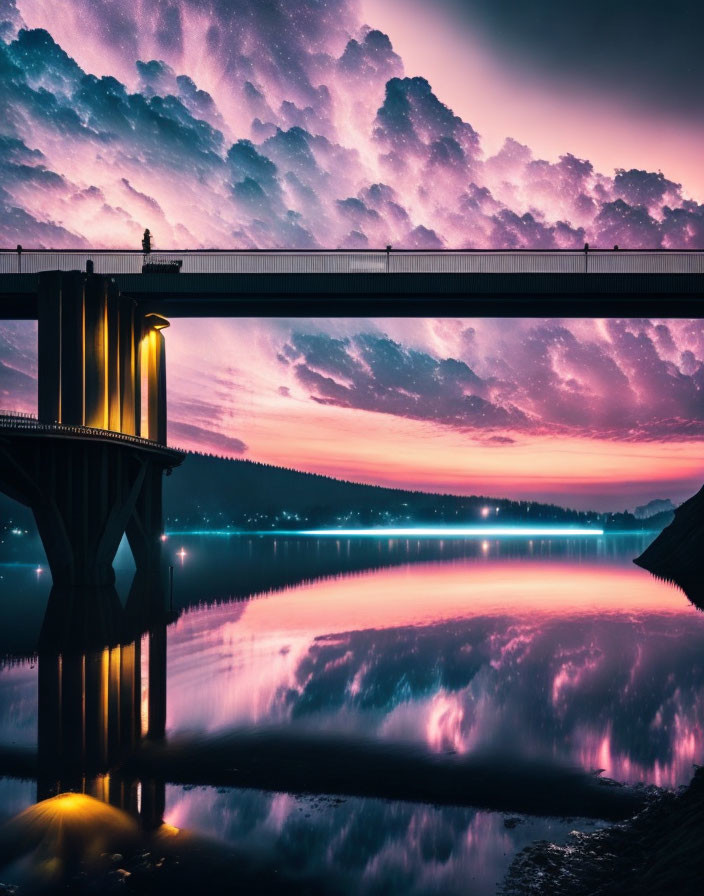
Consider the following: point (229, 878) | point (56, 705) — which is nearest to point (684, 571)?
point (56, 705)

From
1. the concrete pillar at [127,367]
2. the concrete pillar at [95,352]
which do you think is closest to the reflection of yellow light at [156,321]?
the concrete pillar at [127,367]

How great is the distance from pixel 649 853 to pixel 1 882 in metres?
8.86

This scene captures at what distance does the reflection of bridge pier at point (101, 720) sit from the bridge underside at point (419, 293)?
2986 centimetres

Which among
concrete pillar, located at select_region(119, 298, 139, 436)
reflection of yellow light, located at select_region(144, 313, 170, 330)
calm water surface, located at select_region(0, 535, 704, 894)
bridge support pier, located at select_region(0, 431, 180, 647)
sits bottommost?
calm water surface, located at select_region(0, 535, 704, 894)

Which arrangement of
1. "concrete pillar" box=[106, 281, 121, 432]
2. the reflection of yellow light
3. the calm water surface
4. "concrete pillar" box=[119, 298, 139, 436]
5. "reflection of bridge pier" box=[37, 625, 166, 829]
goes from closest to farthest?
1. the calm water surface
2. "reflection of bridge pier" box=[37, 625, 166, 829]
3. "concrete pillar" box=[106, 281, 121, 432]
4. "concrete pillar" box=[119, 298, 139, 436]
5. the reflection of yellow light

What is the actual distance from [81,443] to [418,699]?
31.4m

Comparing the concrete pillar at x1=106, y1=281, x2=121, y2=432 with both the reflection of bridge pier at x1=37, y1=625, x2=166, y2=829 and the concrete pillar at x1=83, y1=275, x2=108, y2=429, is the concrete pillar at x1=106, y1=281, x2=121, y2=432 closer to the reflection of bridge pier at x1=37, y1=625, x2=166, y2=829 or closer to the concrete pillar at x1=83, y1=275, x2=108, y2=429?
the concrete pillar at x1=83, y1=275, x2=108, y2=429

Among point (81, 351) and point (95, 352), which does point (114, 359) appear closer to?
point (95, 352)

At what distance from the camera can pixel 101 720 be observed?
17.9 m

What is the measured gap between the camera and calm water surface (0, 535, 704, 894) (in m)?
10.9

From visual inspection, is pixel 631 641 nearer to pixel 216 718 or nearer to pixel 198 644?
pixel 198 644

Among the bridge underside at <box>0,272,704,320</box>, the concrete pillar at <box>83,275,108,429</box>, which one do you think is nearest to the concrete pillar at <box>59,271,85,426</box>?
the concrete pillar at <box>83,275,108,429</box>

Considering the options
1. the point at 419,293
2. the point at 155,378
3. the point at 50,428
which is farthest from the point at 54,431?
the point at 419,293

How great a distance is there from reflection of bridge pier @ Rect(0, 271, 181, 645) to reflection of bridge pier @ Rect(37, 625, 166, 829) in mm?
15624
